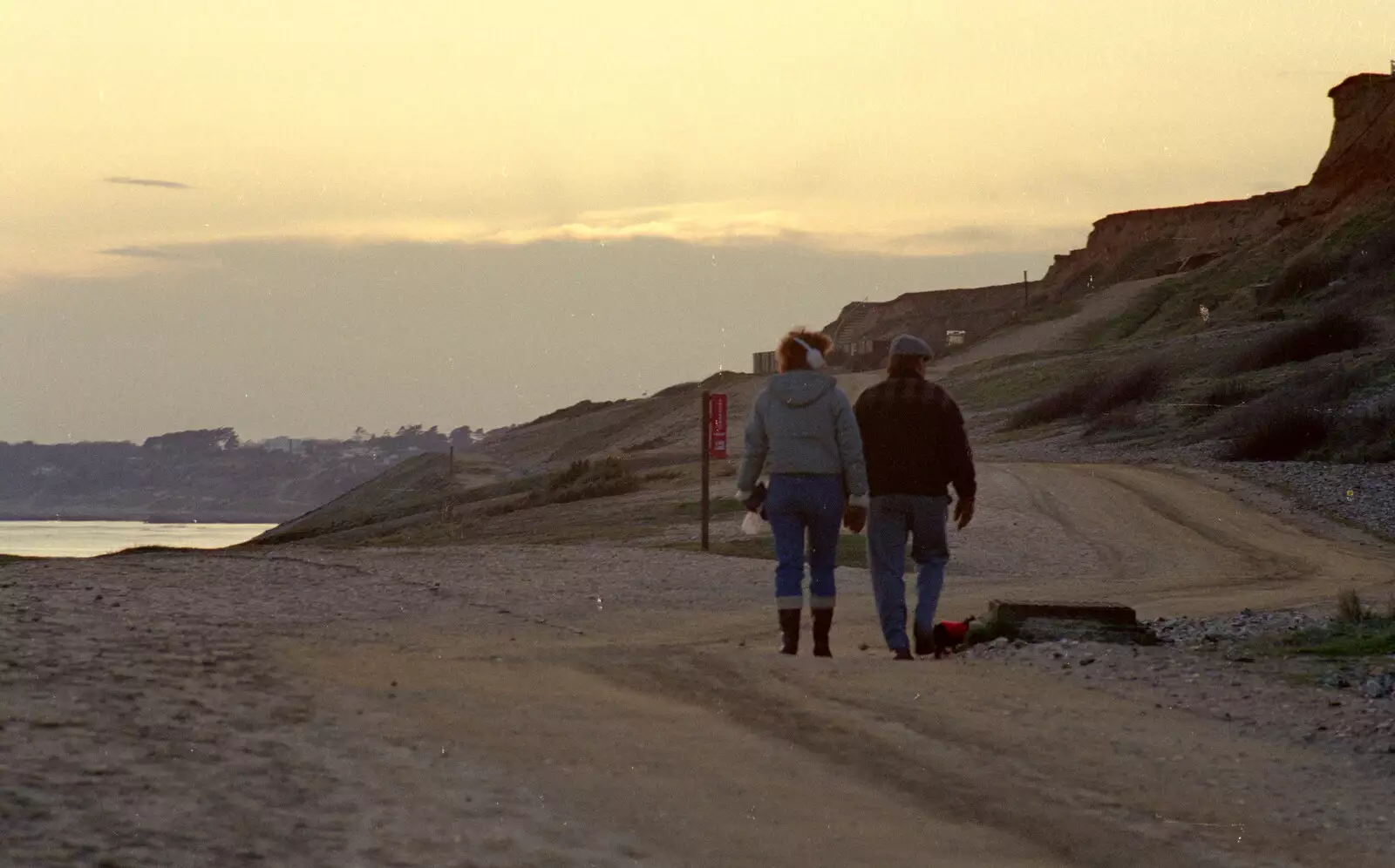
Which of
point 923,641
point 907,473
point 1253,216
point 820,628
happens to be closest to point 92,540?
point 923,641

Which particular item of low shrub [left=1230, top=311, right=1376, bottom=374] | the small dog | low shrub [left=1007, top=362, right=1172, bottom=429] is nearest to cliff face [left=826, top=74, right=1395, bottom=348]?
low shrub [left=1230, top=311, right=1376, bottom=374]

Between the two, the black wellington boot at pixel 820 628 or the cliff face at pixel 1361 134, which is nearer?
the black wellington boot at pixel 820 628

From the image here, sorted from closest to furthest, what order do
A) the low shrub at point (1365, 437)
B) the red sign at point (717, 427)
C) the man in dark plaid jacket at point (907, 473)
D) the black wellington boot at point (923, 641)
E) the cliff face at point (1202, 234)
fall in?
the man in dark plaid jacket at point (907, 473)
the black wellington boot at point (923, 641)
the red sign at point (717, 427)
the low shrub at point (1365, 437)
the cliff face at point (1202, 234)

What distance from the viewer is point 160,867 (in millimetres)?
4617

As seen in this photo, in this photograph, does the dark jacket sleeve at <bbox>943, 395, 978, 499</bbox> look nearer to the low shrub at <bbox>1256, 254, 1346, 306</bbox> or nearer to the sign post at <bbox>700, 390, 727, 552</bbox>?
the sign post at <bbox>700, 390, 727, 552</bbox>

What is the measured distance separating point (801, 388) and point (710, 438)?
14167 millimetres

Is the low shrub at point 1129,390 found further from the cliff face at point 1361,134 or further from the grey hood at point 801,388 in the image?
the grey hood at point 801,388

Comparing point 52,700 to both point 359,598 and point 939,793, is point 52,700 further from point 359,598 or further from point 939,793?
point 359,598

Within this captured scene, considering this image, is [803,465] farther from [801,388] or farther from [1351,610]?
[1351,610]

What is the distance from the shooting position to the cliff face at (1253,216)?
274ft

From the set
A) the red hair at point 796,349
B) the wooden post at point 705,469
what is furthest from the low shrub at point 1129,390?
the red hair at point 796,349

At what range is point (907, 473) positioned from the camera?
10.6 metres

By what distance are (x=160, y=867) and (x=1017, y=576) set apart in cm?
1730

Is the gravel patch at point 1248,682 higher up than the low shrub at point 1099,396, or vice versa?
the low shrub at point 1099,396
